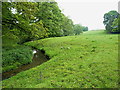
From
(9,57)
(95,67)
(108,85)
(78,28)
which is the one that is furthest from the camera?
(78,28)

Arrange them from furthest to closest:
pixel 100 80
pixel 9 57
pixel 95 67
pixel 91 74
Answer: pixel 9 57
pixel 95 67
pixel 91 74
pixel 100 80

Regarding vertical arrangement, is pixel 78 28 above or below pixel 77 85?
above

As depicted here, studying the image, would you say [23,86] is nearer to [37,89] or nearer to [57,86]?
[37,89]

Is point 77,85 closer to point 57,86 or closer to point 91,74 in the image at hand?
point 57,86

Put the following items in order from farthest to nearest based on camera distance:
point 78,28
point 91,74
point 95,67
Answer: point 78,28, point 95,67, point 91,74

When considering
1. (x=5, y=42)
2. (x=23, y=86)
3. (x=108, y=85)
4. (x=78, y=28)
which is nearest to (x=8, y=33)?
(x=5, y=42)

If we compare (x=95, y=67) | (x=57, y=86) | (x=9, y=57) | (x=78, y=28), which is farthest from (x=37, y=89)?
(x=78, y=28)

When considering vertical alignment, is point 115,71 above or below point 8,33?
below

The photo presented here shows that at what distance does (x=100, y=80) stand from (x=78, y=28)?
82562 millimetres

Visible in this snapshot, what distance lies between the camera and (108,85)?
25.5 feet

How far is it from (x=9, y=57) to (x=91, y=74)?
12571 millimetres

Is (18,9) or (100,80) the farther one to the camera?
(18,9)

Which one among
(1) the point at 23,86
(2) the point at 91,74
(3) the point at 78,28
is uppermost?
(3) the point at 78,28

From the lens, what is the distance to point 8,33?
11.3 metres
